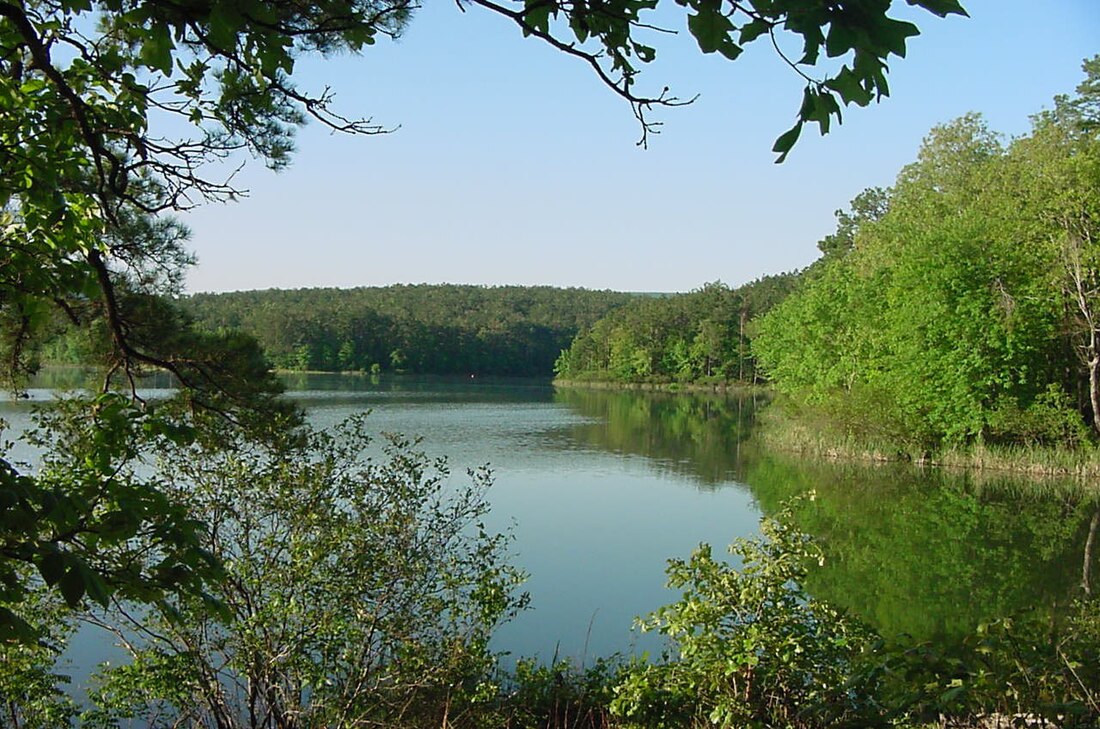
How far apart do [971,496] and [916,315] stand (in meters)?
5.54

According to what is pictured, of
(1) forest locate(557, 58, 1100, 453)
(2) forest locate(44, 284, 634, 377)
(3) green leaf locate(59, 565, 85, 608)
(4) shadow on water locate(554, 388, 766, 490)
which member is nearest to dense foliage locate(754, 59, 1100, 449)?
(1) forest locate(557, 58, 1100, 453)

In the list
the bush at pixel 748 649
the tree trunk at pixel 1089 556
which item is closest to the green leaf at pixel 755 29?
the bush at pixel 748 649

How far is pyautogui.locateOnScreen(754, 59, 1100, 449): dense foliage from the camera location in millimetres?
19922

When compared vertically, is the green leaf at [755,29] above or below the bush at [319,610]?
above

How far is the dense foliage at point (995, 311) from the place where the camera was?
1992 cm

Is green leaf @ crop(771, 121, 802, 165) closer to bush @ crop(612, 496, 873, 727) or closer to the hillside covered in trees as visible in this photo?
bush @ crop(612, 496, 873, 727)

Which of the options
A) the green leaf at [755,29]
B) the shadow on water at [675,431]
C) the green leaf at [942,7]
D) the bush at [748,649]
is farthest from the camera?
the shadow on water at [675,431]

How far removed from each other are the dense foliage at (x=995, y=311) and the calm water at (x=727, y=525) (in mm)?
1997

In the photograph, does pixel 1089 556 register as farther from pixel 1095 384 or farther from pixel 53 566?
pixel 53 566

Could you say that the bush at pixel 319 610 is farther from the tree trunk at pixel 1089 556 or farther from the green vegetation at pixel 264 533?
the tree trunk at pixel 1089 556

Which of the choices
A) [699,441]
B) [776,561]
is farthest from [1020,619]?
[699,441]

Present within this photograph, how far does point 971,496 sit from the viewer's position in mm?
18062

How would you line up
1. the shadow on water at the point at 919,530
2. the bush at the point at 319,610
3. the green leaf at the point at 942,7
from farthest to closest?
1. the shadow on water at the point at 919,530
2. the bush at the point at 319,610
3. the green leaf at the point at 942,7

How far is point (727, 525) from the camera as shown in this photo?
1502 cm
